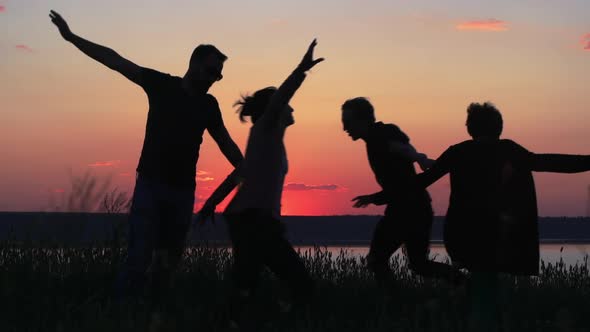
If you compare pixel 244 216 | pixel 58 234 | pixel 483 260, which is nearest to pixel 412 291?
pixel 483 260

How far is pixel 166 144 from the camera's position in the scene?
6.36 metres

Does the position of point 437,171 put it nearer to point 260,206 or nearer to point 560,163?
→ point 560,163

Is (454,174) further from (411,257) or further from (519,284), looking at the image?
(519,284)

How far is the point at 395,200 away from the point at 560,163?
59.1 inches

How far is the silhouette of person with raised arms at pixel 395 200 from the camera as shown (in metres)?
6.73

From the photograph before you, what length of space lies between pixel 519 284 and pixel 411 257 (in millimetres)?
3286

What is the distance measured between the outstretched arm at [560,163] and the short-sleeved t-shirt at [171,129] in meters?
2.57

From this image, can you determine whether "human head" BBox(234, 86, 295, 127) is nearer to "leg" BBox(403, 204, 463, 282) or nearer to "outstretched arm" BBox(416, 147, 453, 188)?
"outstretched arm" BBox(416, 147, 453, 188)

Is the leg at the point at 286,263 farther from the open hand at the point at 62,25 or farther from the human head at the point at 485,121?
the open hand at the point at 62,25

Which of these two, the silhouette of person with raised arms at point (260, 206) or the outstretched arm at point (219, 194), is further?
the outstretched arm at point (219, 194)

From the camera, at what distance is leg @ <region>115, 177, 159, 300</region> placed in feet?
21.2

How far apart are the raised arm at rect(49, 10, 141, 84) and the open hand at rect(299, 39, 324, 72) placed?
1977 millimetres

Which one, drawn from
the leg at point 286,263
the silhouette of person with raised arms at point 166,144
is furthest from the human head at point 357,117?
the leg at point 286,263

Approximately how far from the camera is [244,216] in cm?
530
